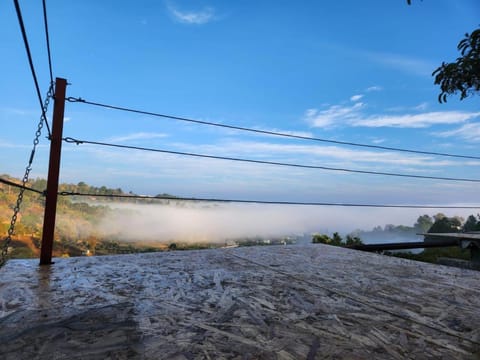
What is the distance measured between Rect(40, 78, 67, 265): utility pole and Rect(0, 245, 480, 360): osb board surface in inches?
4.5

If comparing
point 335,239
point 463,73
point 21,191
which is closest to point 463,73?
point 463,73

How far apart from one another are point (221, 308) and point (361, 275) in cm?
104

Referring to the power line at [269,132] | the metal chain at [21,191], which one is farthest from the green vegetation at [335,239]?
the metal chain at [21,191]

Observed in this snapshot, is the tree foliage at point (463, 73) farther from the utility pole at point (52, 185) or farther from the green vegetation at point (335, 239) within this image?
the green vegetation at point (335, 239)

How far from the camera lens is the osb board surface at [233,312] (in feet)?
2.40

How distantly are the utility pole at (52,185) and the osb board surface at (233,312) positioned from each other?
0.11 m

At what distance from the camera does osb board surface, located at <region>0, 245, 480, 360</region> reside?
2.40 feet

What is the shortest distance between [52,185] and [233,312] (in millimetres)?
1516

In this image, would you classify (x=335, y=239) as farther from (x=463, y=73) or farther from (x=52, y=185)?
(x=52, y=185)

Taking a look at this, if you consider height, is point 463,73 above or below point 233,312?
above

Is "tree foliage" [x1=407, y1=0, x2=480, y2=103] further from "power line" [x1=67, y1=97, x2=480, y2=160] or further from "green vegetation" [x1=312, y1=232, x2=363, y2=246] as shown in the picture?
"green vegetation" [x1=312, y1=232, x2=363, y2=246]

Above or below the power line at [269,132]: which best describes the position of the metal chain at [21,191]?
below

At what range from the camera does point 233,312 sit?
3.25ft

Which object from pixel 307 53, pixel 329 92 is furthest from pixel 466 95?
pixel 329 92
